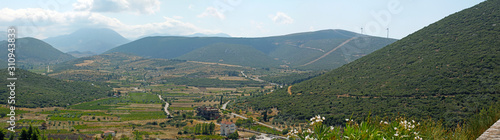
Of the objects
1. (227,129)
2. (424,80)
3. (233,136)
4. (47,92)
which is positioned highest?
(424,80)

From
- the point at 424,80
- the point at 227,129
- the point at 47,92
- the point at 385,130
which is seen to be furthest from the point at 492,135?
the point at 47,92

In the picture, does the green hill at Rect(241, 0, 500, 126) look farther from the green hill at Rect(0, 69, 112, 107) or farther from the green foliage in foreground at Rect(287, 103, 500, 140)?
the green hill at Rect(0, 69, 112, 107)

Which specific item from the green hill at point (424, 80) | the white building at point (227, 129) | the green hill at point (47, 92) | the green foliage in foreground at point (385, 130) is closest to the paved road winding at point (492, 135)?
the green foliage in foreground at point (385, 130)

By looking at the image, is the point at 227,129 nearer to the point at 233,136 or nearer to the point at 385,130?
the point at 233,136

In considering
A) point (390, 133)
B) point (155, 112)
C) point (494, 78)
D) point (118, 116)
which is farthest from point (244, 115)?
point (390, 133)

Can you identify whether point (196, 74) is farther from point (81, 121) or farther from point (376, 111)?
point (376, 111)

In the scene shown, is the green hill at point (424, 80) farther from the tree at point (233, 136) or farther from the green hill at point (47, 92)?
the green hill at point (47, 92)

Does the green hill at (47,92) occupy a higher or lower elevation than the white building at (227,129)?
higher

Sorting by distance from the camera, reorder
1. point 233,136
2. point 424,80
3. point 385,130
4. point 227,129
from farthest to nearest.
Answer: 1. point 227,129
2. point 424,80
3. point 233,136
4. point 385,130
